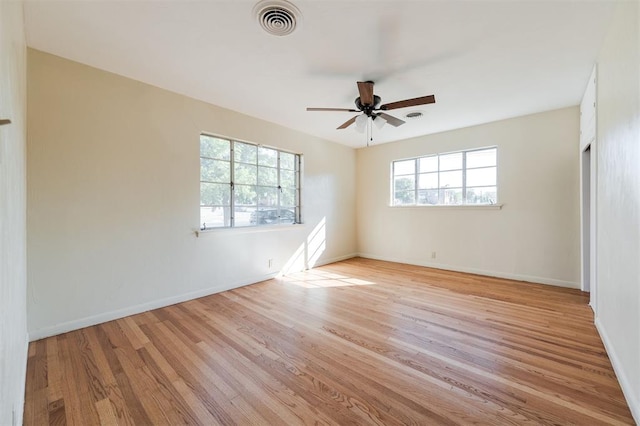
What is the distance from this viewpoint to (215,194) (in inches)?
141

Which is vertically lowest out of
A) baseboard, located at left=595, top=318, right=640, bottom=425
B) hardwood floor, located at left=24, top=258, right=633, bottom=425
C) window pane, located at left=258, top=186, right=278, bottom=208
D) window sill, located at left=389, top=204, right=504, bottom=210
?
hardwood floor, located at left=24, top=258, right=633, bottom=425

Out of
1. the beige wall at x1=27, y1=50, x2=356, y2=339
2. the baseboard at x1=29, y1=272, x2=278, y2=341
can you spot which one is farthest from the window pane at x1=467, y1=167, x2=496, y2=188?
the baseboard at x1=29, y1=272, x2=278, y2=341

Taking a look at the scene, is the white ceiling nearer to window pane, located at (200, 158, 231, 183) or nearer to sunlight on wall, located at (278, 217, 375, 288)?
window pane, located at (200, 158, 231, 183)

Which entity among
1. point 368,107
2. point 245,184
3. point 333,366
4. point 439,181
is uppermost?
point 368,107

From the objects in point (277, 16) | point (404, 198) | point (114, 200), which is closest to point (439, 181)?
point (404, 198)

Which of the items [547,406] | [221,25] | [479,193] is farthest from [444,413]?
[479,193]

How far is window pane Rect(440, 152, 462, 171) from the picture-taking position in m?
4.61

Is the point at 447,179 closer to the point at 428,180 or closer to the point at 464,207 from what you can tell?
the point at 428,180

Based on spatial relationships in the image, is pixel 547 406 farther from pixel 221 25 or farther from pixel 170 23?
pixel 170 23

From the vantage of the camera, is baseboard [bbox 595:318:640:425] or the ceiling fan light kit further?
the ceiling fan light kit

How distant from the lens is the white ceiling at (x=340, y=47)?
6.07ft

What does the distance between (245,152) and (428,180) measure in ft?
11.2

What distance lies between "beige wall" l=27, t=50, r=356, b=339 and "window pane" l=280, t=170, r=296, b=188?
35.7 inches

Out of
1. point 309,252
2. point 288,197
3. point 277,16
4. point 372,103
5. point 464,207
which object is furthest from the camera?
point 309,252
